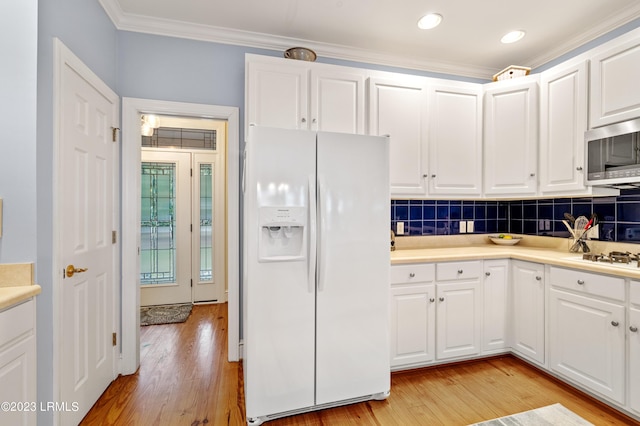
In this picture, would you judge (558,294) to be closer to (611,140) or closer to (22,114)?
(611,140)

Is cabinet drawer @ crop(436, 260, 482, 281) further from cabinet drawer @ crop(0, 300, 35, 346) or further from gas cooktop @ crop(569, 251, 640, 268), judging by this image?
cabinet drawer @ crop(0, 300, 35, 346)

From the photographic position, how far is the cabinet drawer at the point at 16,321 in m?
1.14

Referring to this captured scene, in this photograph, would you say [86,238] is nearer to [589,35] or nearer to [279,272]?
[279,272]

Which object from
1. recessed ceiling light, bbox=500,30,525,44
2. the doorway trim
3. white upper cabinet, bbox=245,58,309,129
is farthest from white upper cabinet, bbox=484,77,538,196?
the doorway trim

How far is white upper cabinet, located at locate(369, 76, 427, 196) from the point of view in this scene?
8.17ft

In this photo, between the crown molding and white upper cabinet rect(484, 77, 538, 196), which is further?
white upper cabinet rect(484, 77, 538, 196)

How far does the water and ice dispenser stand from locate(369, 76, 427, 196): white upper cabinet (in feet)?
3.44

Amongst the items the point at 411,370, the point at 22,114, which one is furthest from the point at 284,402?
the point at 22,114

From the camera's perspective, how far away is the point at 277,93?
2.30 meters

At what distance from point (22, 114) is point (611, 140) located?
3.37m

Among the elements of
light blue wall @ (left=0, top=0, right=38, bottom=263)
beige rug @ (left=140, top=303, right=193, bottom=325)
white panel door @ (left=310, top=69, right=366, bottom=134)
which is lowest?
beige rug @ (left=140, top=303, right=193, bottom=325)

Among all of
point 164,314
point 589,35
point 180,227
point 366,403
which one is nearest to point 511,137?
point 589,35

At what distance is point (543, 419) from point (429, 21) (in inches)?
110

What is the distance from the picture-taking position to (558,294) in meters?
2.16
